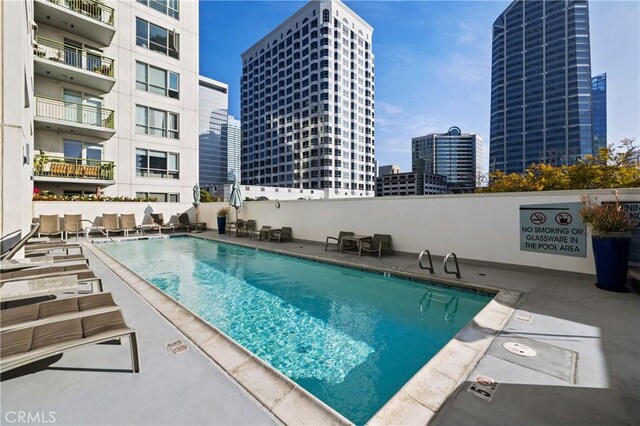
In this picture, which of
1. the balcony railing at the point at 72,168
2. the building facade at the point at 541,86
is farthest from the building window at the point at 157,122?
the building facade at the point at 541,86

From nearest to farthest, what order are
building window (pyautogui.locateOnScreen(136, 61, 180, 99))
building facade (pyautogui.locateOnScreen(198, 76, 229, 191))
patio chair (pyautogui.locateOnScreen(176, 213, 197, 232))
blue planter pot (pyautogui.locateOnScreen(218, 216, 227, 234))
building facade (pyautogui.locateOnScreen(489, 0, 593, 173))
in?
blue planter pot (pyautogui.locateOnScreen(218, 216, 227, 234)) → patio chair (pyautogui.locateOnScreen(176, 213, 197, 232)) → building window (pyautogui.locateOnScreen(136, 61, 180, 99)) → building facade (pyautogui.locateOnScreen(489, 0, 593, 173)) → building facade (pyautogui.locateOnScreen(198, 76, 229, 191))

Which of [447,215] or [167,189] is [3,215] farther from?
[167,189]

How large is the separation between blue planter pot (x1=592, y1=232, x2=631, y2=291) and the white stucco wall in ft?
2.93

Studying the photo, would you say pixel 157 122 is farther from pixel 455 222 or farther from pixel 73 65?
pixel 455 222

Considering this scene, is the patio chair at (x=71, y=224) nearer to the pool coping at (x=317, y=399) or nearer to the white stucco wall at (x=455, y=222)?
the white stucco wall at (x=455, y=222)

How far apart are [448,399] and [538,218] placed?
5.88m

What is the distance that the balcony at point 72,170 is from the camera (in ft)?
41.9

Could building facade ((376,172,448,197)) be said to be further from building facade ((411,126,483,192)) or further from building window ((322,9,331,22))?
building window ((322,9,331,22))

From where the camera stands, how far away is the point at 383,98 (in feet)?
265

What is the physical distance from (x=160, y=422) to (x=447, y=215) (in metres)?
7.56

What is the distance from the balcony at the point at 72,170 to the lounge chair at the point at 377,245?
14.4 metres

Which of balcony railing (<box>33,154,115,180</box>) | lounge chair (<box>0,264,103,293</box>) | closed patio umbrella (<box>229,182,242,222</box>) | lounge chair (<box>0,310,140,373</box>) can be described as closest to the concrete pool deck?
lounge chair (<box>0,310,140,373</box>)

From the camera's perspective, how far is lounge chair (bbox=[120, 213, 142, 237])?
1368 cm

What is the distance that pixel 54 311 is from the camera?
253 centimetres
